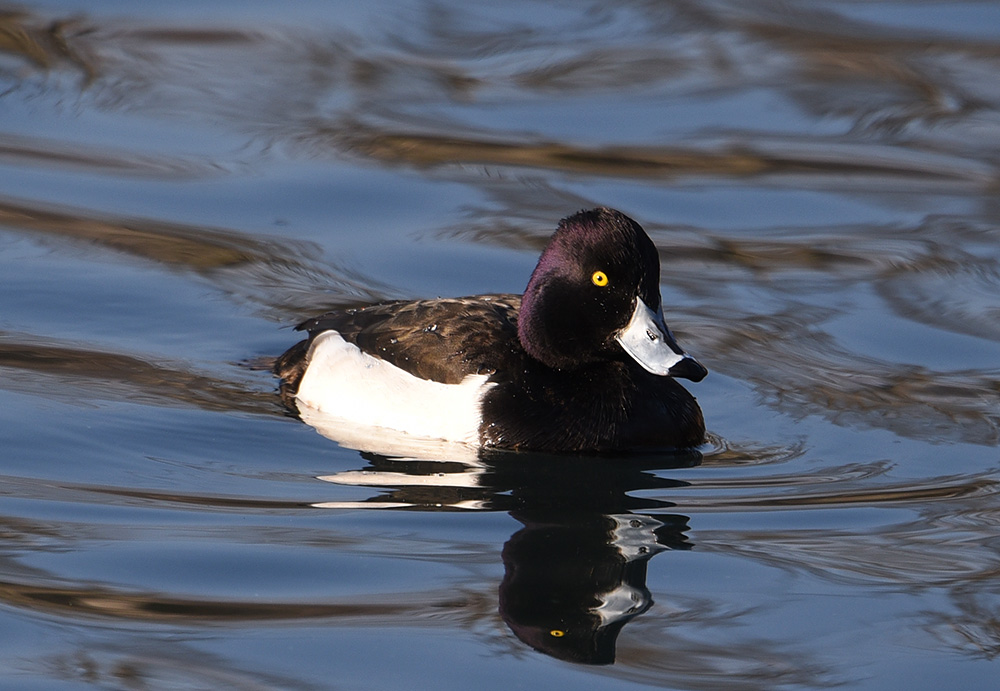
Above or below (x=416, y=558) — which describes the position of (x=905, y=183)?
above

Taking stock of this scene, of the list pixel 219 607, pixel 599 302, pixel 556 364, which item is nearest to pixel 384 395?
pixel 556 364

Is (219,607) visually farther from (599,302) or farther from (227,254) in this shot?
(227,254)

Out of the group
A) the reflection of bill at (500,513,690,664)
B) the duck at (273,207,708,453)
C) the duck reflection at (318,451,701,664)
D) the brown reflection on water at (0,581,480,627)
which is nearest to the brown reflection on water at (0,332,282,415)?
the duck at (273,207,708,453)

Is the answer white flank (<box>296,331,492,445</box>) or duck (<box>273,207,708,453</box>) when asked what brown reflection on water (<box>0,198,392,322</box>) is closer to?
white flank (<box>296,331,492,445</box>)

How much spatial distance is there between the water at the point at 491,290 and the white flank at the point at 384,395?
21 cm

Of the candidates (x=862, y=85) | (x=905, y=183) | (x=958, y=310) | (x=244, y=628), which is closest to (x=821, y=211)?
(x=905, y=183)

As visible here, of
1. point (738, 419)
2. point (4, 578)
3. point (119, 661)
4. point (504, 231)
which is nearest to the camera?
point (119, 661)

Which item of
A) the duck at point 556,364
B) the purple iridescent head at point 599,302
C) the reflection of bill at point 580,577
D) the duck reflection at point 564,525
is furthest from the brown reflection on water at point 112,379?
the reflection of bill at point 580,577

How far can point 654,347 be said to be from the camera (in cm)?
653

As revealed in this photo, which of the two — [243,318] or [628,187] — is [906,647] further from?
[628,187]

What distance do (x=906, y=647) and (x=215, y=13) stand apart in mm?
9848

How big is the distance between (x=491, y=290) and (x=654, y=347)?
253 centimetres

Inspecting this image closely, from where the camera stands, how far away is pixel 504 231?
9781mm

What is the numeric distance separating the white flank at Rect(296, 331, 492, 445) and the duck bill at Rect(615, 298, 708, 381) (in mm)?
663
